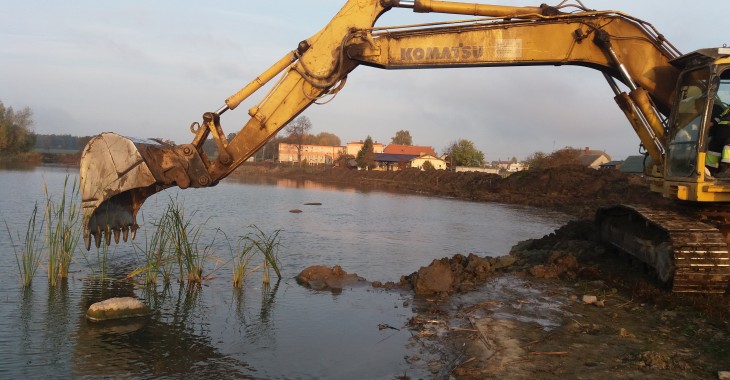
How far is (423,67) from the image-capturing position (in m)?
9.00

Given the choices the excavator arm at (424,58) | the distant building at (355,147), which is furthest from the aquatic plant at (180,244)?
the distant building at (355,147)

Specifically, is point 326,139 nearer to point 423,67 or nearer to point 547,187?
Result: point 547,187

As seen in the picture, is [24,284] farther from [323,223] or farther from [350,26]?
[323,223]

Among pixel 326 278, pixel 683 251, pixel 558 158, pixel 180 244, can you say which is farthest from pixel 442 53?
pixel 558 158

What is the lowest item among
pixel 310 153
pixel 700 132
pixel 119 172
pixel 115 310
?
pixel 115 310

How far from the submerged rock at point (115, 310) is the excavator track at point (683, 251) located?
23.2ft

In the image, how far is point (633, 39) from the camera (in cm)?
884

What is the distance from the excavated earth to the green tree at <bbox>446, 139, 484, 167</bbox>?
7608cm

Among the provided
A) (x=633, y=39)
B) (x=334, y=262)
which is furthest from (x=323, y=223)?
(x=633, y=39)

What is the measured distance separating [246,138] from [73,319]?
136 inches

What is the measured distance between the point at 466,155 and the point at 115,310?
83291 millimetres

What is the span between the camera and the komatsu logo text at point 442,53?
8859mm

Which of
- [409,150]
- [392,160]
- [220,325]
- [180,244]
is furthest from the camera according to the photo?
[409,150]

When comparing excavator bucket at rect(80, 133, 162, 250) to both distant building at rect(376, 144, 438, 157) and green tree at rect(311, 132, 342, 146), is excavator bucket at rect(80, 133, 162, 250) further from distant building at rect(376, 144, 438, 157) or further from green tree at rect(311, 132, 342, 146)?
green tree at rect(311, 132, 342, 146)
